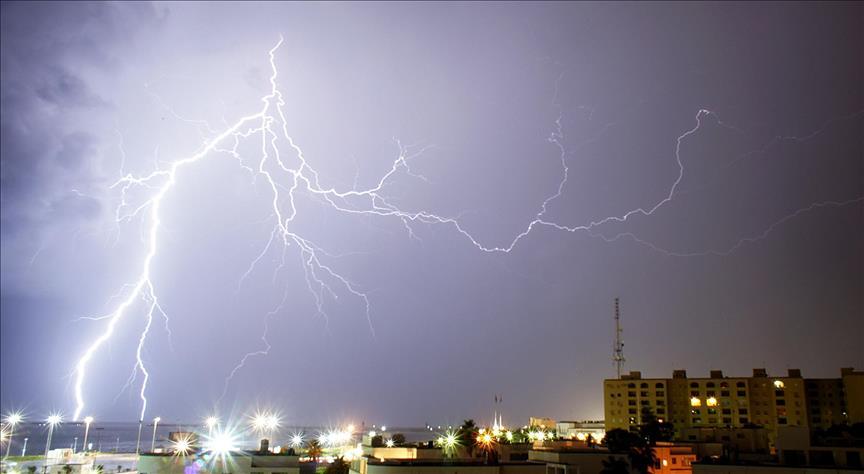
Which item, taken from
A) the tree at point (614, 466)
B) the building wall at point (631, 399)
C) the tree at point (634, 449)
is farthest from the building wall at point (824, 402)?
the tree at point (614, 466)

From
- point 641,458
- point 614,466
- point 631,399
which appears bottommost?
point 614,466

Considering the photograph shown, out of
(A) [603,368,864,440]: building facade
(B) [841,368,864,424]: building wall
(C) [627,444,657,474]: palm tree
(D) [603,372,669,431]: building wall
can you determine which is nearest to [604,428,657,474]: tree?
(C) [627,444,657,474]: palm tree

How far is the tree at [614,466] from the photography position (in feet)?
102

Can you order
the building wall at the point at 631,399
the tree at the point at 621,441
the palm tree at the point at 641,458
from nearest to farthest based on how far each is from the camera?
the palm tree at the point at 641,458 < the tree at the point at 621,441 < the building wall at the point at 631,399

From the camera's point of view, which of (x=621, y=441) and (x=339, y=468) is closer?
(x=339, y=468)

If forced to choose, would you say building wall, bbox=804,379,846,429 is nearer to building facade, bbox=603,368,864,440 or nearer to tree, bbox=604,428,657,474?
building facade, bbox=603,368,864,440

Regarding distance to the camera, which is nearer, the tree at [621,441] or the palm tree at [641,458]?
the palm tree at [641,458]

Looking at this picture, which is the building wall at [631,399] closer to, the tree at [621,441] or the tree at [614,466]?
the tree at [621,441]

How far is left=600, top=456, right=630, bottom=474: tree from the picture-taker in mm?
31109

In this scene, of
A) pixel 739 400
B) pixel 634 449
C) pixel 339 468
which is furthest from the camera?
pixel 739 400

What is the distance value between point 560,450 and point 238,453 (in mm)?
17133

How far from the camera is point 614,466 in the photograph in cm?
3156

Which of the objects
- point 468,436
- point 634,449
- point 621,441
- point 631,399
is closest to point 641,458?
point 634,449

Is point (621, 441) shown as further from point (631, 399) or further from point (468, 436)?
point (631, 399)
